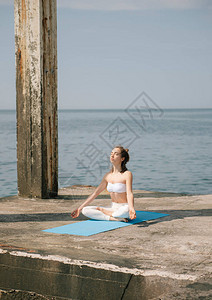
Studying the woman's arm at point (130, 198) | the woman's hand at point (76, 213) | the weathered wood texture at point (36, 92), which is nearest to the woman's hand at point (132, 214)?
the woman's arm at point (130, 198)

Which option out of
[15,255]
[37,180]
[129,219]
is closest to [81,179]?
[37,180]

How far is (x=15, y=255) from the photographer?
4.62 m

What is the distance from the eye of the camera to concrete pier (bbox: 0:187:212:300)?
13.2 feet

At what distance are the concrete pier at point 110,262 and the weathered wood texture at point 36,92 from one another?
6.06 ft

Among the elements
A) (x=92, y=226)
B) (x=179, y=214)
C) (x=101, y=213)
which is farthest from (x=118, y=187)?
(x=179, y=214)

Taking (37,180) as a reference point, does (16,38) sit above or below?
above

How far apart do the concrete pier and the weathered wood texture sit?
1846 mm

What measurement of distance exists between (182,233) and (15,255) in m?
1.91

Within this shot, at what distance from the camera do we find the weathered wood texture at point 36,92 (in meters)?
7.87

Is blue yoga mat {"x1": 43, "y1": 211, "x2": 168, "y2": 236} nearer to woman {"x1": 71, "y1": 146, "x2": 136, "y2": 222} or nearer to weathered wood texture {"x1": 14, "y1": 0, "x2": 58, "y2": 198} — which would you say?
woman {"x1": 71, "y1": 146, "x2": 136, "y2": 222}

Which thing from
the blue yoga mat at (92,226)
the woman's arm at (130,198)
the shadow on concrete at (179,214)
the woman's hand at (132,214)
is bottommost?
the shadow on concrete at (179,214)

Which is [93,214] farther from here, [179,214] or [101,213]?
[179,214]

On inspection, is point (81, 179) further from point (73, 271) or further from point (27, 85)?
point (73, 271)

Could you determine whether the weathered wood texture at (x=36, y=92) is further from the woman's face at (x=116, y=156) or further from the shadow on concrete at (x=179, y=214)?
the shadow on concrete at (x=179, y=214)
